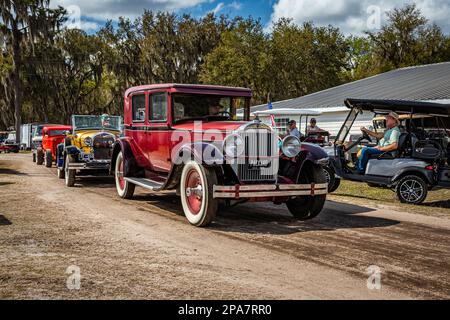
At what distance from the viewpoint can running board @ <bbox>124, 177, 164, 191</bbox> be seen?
320 inches

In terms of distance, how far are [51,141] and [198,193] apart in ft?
44.5

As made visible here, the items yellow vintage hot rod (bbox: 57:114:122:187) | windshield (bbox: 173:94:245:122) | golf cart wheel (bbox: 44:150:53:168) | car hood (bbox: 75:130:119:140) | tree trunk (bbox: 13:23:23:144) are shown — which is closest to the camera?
windshield (bbox: 173:94:245:122)

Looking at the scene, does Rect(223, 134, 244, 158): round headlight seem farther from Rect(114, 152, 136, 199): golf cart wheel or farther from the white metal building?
the white metal building

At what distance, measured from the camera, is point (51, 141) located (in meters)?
19.1

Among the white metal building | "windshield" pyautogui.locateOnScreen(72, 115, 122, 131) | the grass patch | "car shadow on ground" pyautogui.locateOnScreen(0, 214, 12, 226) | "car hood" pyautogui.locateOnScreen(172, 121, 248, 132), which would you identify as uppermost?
the white metal building

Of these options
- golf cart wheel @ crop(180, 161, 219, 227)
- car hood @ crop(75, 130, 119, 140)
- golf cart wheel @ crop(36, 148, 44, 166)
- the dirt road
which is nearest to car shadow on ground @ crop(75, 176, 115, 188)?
car hood @ crop(75, 130, 119, 140)

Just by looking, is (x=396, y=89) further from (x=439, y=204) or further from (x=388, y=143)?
(x=439, y=204)

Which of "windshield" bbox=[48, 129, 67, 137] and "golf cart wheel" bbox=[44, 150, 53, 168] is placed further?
"windshield" bbox=[48, 129, 67, 137]

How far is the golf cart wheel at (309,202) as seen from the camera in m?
7.66

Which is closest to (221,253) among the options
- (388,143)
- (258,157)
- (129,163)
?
(258,157)

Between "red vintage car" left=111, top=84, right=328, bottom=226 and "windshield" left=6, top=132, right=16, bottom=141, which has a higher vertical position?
"windshield" left=6, top=132, right=16, bottom=141

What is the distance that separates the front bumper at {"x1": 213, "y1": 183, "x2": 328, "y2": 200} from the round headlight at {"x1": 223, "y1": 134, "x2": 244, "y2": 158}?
21.6 inches
